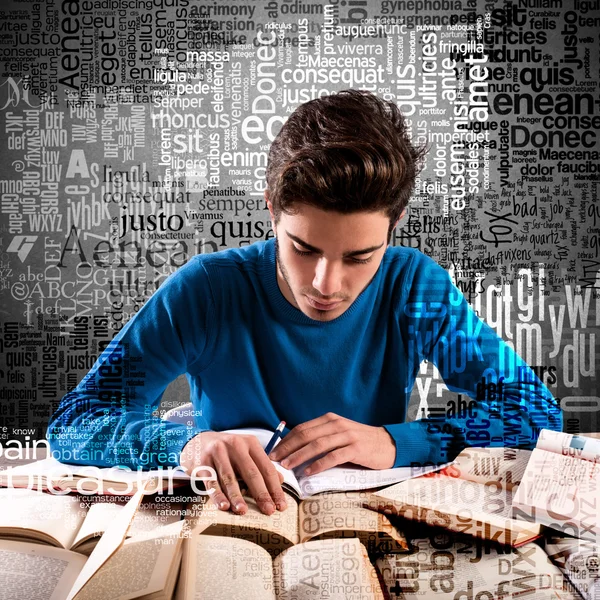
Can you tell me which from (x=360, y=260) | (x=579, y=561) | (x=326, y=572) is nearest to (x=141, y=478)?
(x=326, y=572)

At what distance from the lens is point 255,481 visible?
2.40 ft

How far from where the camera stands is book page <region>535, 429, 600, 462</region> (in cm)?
86

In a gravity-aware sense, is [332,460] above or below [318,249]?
below

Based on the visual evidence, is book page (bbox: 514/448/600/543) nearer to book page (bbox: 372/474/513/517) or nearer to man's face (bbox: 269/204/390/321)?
book page (bbox: 372/474/513/517)

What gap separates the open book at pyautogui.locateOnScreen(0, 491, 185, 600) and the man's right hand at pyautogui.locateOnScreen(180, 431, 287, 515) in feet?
0.23

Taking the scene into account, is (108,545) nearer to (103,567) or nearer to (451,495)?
(103,567)

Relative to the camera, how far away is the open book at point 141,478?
758 millimetres

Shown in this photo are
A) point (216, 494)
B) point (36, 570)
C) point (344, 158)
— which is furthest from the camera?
point (344, 158)

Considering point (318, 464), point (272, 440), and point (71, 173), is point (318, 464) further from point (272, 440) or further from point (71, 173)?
point (71, 173)

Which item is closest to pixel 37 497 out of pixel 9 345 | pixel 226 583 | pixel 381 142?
pixel 226 583

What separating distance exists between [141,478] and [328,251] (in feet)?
1.16

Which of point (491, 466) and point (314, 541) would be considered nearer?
point (314, 541)

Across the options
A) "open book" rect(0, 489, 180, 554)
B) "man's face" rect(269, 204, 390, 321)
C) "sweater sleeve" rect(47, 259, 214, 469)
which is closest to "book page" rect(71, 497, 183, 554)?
"open book" rect(0, 489, 180, 554)

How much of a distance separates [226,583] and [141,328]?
0.44 m
